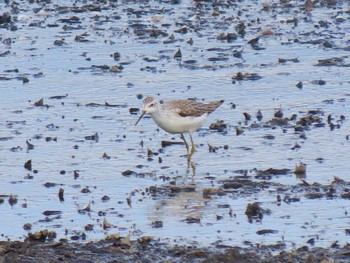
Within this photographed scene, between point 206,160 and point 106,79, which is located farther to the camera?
point 106,79

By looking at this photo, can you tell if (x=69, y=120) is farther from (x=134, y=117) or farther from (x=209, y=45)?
(x=209, y=45)

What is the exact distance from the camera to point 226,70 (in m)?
21.6

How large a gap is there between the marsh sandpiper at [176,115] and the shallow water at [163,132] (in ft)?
1.09

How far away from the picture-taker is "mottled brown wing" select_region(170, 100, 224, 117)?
16.2 metres

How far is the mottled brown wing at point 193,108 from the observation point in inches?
637

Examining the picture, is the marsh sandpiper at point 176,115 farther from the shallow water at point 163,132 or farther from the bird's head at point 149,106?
the shallow water at point 163,132

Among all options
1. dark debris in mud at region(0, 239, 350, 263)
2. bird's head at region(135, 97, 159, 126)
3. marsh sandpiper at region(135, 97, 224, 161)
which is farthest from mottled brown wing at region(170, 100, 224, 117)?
dark debris in mud at region(0, 239, 350, 263)

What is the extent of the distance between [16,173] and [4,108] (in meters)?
4.14

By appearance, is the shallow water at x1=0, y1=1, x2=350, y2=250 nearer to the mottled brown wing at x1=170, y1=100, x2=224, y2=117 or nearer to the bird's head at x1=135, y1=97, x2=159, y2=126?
the mottled brown wing at x1=170, y1=100, x2=224, y2=117

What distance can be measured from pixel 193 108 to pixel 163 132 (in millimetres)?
1127

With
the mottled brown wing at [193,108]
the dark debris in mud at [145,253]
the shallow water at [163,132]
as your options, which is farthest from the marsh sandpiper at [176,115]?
the dark debris in mud at [145,253]

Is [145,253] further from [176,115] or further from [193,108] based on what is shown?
[193,108]

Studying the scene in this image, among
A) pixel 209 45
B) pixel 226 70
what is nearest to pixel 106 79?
pixel 226 70

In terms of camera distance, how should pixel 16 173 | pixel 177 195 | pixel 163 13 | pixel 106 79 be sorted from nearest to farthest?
pixel 177 195 < pixel 16 173 < pixel 106 79 < pixel 163 13
